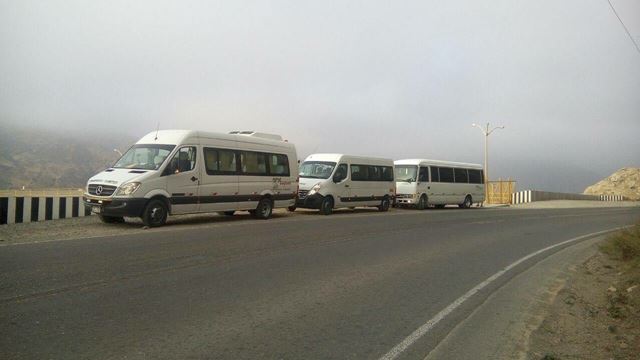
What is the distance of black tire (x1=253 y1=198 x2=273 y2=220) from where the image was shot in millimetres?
19125

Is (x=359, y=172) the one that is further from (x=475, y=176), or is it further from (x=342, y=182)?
(x=475, y=176)

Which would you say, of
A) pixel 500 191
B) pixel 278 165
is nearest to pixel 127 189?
pixel 278 165

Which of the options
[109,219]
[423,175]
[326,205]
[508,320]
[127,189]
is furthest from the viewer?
[423,175]

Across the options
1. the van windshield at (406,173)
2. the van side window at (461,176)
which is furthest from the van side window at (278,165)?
the van side window at (461,176)

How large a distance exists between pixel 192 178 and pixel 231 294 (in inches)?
365

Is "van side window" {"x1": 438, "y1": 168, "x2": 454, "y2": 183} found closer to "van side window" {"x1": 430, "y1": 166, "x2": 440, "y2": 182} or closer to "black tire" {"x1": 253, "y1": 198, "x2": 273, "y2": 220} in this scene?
"van side window" {"x1": 430, "y1": 166, "x2": 440, "y2": 182}

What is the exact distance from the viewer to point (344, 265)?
10.1 meters

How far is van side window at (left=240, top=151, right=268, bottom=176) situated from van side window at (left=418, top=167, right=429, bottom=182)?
1292cm

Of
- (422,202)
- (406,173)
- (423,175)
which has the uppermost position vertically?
(406,173)

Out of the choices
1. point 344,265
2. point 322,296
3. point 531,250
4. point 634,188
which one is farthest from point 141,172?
point 634,188

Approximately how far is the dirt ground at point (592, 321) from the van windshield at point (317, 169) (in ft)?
44.4

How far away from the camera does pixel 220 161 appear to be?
17.2 m

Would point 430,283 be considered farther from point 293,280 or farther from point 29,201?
point 29,201

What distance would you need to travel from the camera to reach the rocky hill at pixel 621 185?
3767 inches
